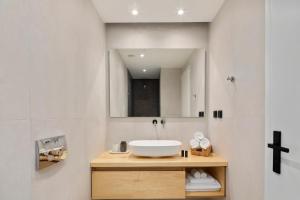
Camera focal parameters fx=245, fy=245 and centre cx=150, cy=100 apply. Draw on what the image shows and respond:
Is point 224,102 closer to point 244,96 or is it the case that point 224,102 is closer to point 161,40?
point 244,96

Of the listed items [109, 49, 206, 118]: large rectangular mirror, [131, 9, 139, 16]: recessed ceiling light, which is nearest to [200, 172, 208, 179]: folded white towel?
[109, 49, 206, 118]: large rectangular mirror

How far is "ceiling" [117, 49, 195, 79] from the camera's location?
2951 millimetres

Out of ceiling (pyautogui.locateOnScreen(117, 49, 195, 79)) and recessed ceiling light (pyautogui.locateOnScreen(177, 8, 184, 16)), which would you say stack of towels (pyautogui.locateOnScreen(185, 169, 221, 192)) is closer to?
ceiling (pyautogui.locateOnScreen(117, 49, 195, 79))

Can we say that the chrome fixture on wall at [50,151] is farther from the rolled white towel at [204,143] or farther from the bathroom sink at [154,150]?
the rolled white towel at [204,143]

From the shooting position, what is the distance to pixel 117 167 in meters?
2.35

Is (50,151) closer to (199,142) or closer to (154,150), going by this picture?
(154,150)

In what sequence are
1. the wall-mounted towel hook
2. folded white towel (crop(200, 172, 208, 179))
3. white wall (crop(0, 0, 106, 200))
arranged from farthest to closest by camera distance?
folded white towel (crop(200, 172, 208, 179)), the wall-mounted towel hook, white wall (crop(0, 0, 106, 200))

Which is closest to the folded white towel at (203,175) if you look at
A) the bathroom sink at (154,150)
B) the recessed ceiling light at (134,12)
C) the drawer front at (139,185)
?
the drawer front at (139,185)

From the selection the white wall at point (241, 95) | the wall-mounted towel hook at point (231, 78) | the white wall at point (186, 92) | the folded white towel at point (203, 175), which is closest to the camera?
the white wall at point (241, 95)

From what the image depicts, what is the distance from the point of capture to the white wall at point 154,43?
117 inches

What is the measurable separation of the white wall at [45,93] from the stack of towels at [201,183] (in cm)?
97

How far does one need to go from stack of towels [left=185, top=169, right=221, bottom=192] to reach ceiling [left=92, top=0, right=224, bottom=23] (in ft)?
5.53

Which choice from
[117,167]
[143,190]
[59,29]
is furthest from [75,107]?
[143,190]

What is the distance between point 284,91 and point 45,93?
4.08 ft
